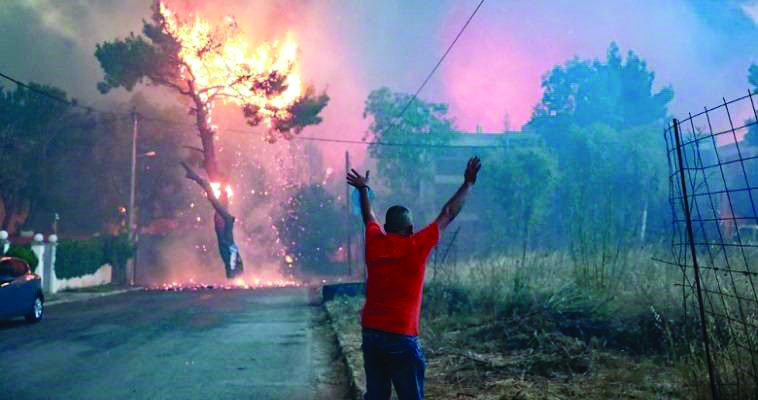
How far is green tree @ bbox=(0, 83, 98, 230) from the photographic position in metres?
37.2

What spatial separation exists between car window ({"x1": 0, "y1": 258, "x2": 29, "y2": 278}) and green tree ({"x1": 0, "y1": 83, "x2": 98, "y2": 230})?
26.1 metres

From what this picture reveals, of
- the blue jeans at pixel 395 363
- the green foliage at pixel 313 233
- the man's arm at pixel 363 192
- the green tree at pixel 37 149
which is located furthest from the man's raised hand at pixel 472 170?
the green foliage at pixel 313 233

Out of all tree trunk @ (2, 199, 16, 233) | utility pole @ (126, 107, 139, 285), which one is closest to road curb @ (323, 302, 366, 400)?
utility pole @ (126, 107, 139, 285)

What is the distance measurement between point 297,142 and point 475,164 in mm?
52268

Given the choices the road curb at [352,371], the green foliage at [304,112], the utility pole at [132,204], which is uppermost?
the green foliage at [304,112]

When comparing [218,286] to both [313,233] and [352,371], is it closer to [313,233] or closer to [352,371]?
[313,233]

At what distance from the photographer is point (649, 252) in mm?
12352

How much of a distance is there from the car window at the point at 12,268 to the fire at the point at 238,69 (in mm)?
21213

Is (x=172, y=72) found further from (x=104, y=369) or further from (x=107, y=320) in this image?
(x=104, y=369)

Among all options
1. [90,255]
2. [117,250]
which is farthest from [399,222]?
[117,250]

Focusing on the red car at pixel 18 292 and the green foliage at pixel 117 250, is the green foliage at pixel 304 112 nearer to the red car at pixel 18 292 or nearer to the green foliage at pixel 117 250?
the green foliage at pixel 117 250

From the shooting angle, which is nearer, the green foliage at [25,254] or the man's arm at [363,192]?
the man's arm at [363,192]

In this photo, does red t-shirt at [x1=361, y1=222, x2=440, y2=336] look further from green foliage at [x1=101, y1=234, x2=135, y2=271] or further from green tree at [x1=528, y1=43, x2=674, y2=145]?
green tree at [x1=528, y1=43, x2=674, y2=145]

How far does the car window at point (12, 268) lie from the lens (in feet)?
44.0
